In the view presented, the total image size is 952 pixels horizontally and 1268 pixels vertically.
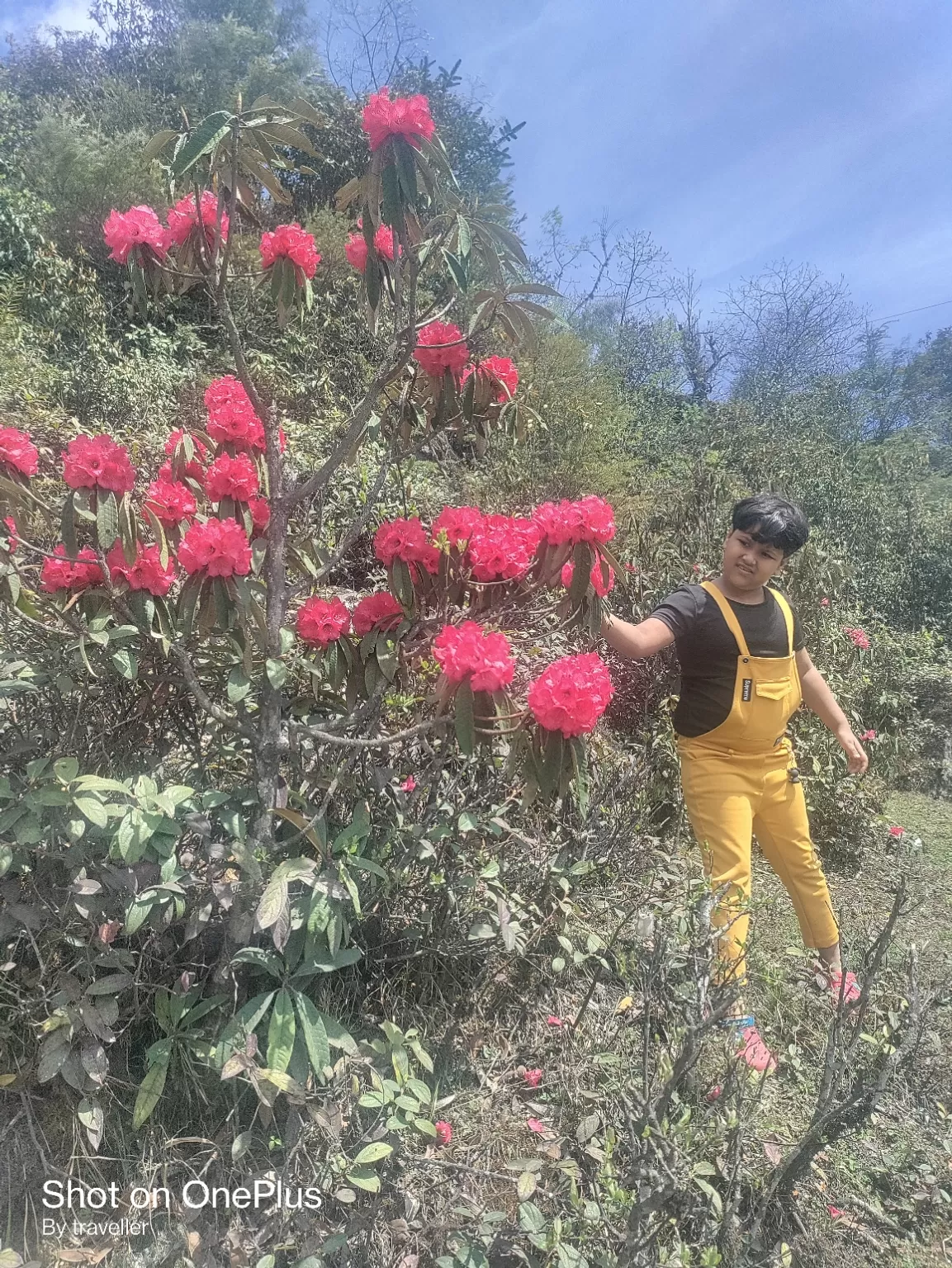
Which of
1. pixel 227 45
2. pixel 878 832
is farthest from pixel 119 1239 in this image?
pixel 227 45

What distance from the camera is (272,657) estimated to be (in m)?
1.36

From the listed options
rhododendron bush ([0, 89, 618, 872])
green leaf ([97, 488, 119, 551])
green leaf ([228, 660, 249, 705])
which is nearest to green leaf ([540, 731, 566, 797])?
rhododendron bush ([0, 89, 618, 872])

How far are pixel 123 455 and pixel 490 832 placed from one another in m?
1.39

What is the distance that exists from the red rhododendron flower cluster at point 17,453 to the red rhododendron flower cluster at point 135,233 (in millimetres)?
411

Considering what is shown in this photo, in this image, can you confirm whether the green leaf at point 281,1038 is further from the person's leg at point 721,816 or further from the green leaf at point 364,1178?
the person's leg at point 721,816

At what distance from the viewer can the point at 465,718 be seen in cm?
114

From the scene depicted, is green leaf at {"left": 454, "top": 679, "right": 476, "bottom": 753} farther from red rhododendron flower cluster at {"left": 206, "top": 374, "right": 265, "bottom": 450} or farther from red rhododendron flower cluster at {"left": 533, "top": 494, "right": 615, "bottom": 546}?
red rhododendron flower cluster at {"left": 206, "top": 374, "right": 265, "bottom": 450}

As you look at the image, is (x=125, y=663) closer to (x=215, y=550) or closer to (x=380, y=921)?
(x=215, y=550)

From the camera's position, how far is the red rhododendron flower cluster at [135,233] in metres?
1.34

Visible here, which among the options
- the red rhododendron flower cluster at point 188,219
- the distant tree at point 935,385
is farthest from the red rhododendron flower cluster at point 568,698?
the distant tree at point 935,385

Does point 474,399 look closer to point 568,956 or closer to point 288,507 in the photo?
point 288,507

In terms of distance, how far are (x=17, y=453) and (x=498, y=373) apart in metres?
1.02

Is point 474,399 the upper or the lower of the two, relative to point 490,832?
upper

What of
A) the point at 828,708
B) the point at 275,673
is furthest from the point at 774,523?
the point at 275,673
